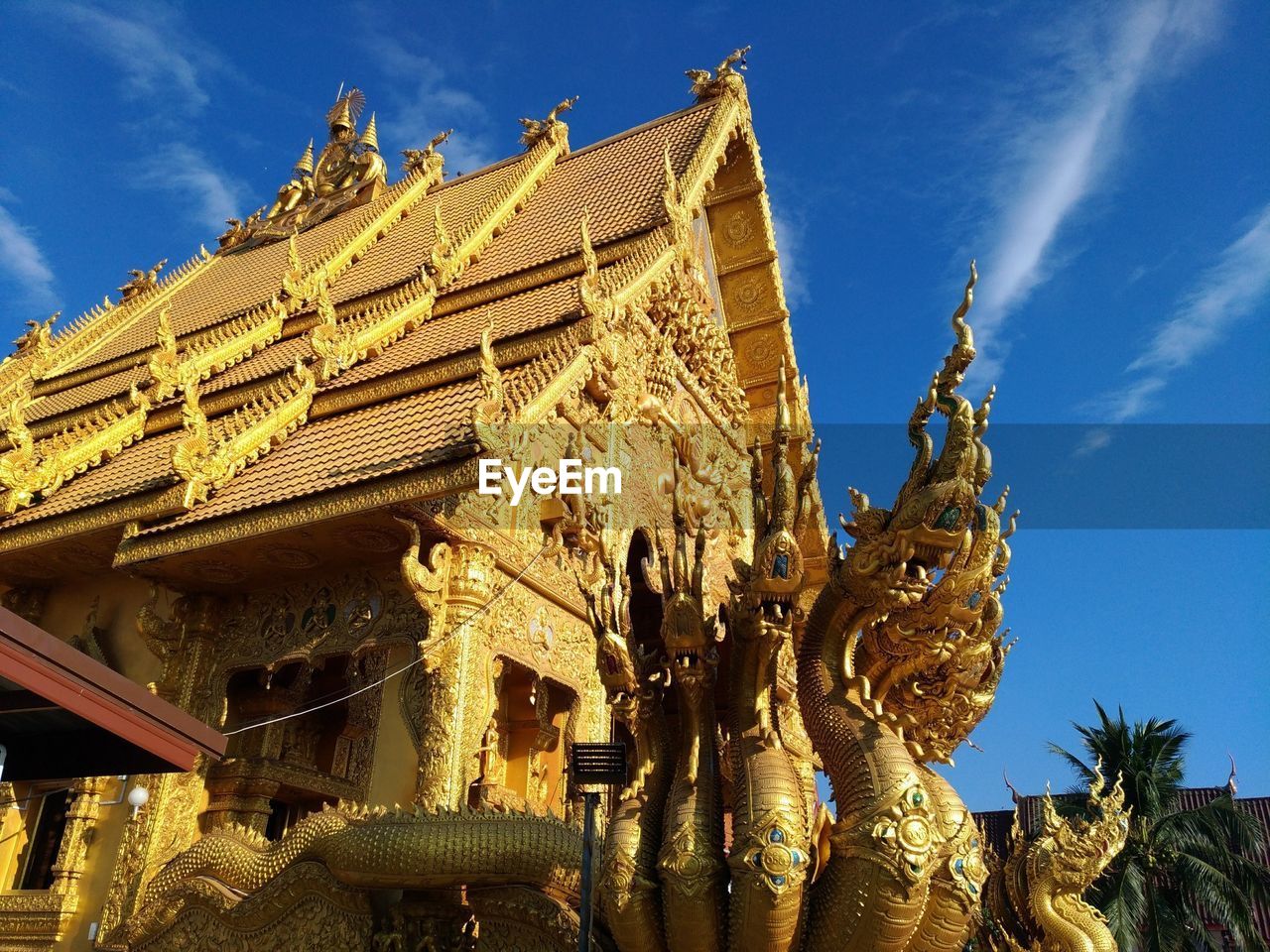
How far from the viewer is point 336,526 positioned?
6035 mm

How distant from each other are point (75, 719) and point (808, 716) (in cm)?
299

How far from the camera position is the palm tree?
11.9 meters

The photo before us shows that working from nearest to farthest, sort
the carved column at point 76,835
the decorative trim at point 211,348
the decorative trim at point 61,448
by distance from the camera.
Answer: the carved column at point 76,835 → the decorative trim at point 61,448 → the decorative trim at point 211,348

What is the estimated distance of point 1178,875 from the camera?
1234 cm

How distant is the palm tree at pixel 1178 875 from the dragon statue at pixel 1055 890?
7934 millimetres

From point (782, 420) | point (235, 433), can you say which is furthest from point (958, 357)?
point (235, 433)

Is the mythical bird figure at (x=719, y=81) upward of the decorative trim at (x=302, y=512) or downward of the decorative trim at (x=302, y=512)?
upward

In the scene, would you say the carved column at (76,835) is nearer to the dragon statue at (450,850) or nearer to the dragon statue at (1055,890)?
the dragon statue at (450,850)

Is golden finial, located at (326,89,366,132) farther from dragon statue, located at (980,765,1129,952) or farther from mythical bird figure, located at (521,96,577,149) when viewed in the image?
dragon statue, located at (980,765,1129,952)

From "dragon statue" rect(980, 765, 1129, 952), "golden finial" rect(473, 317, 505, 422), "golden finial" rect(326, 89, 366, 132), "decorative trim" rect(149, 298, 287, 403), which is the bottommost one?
"dragon statue" rect(980, 765, 1129, 952)

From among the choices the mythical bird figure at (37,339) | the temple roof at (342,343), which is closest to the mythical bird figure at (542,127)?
the temple roof at (342,343)

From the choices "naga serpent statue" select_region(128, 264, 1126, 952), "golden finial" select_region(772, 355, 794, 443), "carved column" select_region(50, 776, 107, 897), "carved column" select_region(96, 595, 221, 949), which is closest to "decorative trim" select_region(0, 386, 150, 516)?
"carved column" select_region(96, 595, 221, 949)

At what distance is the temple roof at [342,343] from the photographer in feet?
22.0

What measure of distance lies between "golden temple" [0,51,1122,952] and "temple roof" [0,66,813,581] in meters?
0.05
